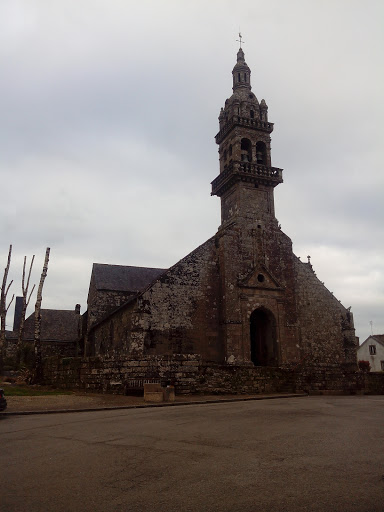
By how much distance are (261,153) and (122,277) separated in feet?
57.2

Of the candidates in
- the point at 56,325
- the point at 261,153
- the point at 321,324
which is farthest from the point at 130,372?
the point at 56,325

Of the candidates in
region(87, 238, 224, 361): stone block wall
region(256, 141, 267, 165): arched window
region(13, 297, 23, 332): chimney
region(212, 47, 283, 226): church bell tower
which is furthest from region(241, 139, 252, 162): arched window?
region(13, 297, 23, 332): chimney

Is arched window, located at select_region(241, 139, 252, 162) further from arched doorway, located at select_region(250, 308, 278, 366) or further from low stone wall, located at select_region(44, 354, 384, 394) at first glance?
low stone wall, located at select_region(44, 354, 384, 394)

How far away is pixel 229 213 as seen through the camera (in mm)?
30516

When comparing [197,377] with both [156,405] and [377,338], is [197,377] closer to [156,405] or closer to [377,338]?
[156,405]

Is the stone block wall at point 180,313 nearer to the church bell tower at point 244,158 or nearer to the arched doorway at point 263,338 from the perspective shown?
the arched doorway at point 263,338

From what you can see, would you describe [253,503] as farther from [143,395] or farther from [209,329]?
[209,329]

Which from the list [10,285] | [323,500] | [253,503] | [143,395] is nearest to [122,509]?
[253,503]

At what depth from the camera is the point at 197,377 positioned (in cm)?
1883

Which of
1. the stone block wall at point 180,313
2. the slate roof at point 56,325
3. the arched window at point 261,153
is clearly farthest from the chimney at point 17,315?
the arched window at point 261,153

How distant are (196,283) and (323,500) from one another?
2225 centimetres

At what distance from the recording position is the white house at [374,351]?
56.8 metres

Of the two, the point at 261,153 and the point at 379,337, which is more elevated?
the point at 261,153

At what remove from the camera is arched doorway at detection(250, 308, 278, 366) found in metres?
27.7
